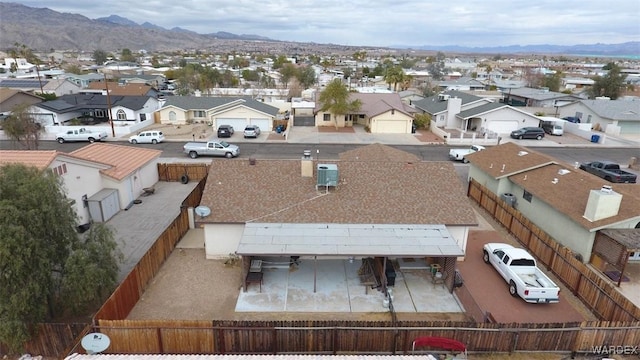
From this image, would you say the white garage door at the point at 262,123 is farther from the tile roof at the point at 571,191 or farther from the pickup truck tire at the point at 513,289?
the pickup truck tire at the point at 513,289

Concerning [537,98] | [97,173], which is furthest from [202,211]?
[537,98]


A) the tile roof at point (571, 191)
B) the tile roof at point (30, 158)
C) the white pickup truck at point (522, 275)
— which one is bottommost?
the white pickup truck at point (522, 275)

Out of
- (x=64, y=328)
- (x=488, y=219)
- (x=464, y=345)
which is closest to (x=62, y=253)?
(x=64, y=328)

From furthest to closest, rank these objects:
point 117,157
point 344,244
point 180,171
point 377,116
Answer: point 377,116, point 180,171, point 117,157, point 344,244

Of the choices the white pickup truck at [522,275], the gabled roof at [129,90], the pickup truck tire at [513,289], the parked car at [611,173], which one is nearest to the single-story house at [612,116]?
the parked car at [611,173]

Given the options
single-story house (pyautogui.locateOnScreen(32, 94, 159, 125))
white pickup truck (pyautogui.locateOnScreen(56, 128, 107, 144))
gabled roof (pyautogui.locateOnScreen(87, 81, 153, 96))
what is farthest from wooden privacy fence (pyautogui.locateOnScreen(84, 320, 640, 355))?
gabled roof (pyautogui.locateOnScreen(87, 81, 153, 96))

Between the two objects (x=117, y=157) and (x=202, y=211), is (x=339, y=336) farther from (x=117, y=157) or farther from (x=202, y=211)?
(x=117, y=157)
